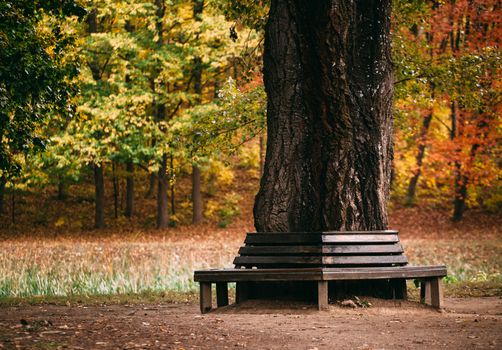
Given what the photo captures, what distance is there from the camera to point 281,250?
838cm

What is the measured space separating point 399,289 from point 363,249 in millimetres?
875

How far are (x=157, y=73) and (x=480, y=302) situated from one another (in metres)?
19.1

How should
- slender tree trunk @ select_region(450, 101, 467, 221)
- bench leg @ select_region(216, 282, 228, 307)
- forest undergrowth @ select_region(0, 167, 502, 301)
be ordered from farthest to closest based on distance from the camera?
1. slender tree trunk @ select_region(450, 101, 467, 221)
2. forest undergrowth @ select_region(0, 167, 502, 301)
3. bench leg @ select_region(216, 282, 228, 307)

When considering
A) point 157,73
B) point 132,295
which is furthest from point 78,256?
point 157,73

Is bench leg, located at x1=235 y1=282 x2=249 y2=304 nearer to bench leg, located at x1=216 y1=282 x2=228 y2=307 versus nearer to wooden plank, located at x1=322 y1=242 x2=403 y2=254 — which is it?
bench leg, located at x1=216 y1=282 x2=228 y2=307

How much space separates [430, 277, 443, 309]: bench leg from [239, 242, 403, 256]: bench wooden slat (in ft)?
1.69

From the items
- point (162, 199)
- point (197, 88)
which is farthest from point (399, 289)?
point (197, 88)

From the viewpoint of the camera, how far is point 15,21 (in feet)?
34.9

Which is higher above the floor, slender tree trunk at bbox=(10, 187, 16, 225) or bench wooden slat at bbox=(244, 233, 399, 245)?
slender tree trunk at bbox=(10, 187, 16, 225)

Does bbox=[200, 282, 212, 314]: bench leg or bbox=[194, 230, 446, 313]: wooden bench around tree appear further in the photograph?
bbox=[200, 282, 212, 314]: bench leg

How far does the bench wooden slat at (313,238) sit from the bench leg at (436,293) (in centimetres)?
63

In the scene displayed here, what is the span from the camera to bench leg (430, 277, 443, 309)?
28.2 feet

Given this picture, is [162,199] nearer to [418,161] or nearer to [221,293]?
[418,161]

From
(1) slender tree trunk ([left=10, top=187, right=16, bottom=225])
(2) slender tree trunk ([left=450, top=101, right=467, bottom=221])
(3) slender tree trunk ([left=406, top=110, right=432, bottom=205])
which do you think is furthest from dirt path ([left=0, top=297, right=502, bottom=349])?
(1) slender tree trunk ([left=10, top=187, right=16, bottom=225])
